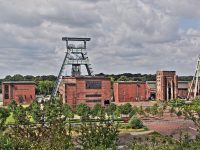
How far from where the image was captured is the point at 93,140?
20.1 meters

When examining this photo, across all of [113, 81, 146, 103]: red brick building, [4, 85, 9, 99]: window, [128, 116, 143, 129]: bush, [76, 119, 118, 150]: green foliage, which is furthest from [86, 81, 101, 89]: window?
[76, 119, 118, 150]: green foliage

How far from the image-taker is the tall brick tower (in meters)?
97.1

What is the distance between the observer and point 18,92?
94.5 metres

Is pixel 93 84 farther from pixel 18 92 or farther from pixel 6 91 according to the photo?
pixel 6 91

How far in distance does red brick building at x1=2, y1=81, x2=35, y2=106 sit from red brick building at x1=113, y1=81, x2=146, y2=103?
19824 mm

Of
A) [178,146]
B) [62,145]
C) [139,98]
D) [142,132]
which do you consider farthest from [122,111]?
[62,145]

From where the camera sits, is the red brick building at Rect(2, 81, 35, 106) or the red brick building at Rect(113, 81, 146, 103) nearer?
the red brick building at Rect(2, 81, 35, 106)

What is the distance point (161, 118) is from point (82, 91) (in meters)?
23.1

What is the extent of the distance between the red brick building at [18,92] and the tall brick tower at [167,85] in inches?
1190

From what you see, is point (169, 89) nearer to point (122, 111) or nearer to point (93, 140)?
point (122, 111)

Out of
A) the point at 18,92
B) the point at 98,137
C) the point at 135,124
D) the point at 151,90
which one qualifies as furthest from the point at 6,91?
the point at 98,137

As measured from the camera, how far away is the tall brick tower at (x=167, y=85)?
319 feet

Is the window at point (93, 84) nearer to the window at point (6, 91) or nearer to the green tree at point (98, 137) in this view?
the window at point (6, 91)

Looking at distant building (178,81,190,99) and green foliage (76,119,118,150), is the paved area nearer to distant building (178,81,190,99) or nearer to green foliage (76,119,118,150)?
green foliage (76,119,118,150)
